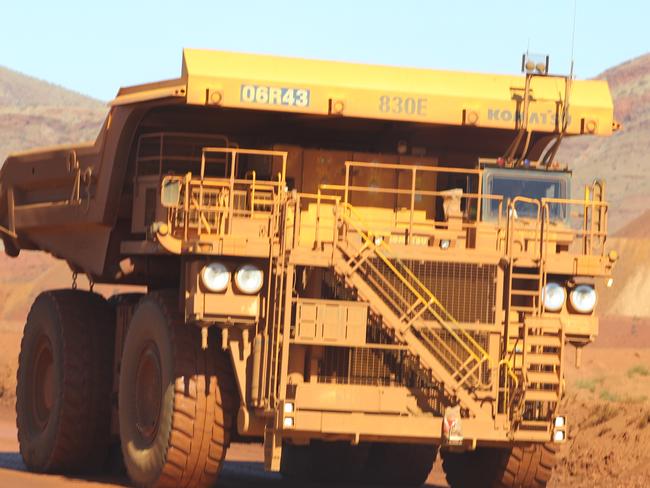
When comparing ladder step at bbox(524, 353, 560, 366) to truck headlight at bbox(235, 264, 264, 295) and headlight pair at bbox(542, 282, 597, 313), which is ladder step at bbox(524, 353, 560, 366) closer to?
headlight pair at bbox(542, 282, 597, 313)

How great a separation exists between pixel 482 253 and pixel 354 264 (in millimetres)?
1101

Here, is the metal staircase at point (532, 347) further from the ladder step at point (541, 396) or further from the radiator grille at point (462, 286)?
the radiator grille at point (462, 286)

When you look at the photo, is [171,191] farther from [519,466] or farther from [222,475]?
[222,475]

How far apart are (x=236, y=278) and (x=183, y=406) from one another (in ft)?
3.81

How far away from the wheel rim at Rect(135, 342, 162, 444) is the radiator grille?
2393mm

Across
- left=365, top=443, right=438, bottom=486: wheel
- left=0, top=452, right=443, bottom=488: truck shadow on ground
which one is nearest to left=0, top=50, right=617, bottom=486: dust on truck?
left=0, top=452, right=443, bottom=488: truck shadow on ground

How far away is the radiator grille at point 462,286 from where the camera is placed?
1371 cm

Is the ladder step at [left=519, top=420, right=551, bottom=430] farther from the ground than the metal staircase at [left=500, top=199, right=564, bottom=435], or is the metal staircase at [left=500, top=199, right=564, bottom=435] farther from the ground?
the metal staircase at [left=500, top=199, right=564, bottom=435]

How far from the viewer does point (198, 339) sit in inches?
547

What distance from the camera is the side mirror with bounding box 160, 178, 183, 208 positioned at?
14102 millimetres

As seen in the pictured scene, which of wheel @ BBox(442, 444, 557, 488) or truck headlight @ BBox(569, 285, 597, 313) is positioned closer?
truck headlight @ BBox(569, 285, 597, 313)

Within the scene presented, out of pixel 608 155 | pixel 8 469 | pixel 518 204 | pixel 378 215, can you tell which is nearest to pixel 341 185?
pixel 378 215

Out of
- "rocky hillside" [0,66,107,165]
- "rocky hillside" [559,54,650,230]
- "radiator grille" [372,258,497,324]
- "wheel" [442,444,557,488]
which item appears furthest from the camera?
"rocky hillside" [0,66,107,165]

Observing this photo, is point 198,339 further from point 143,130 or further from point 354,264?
point 143,130
